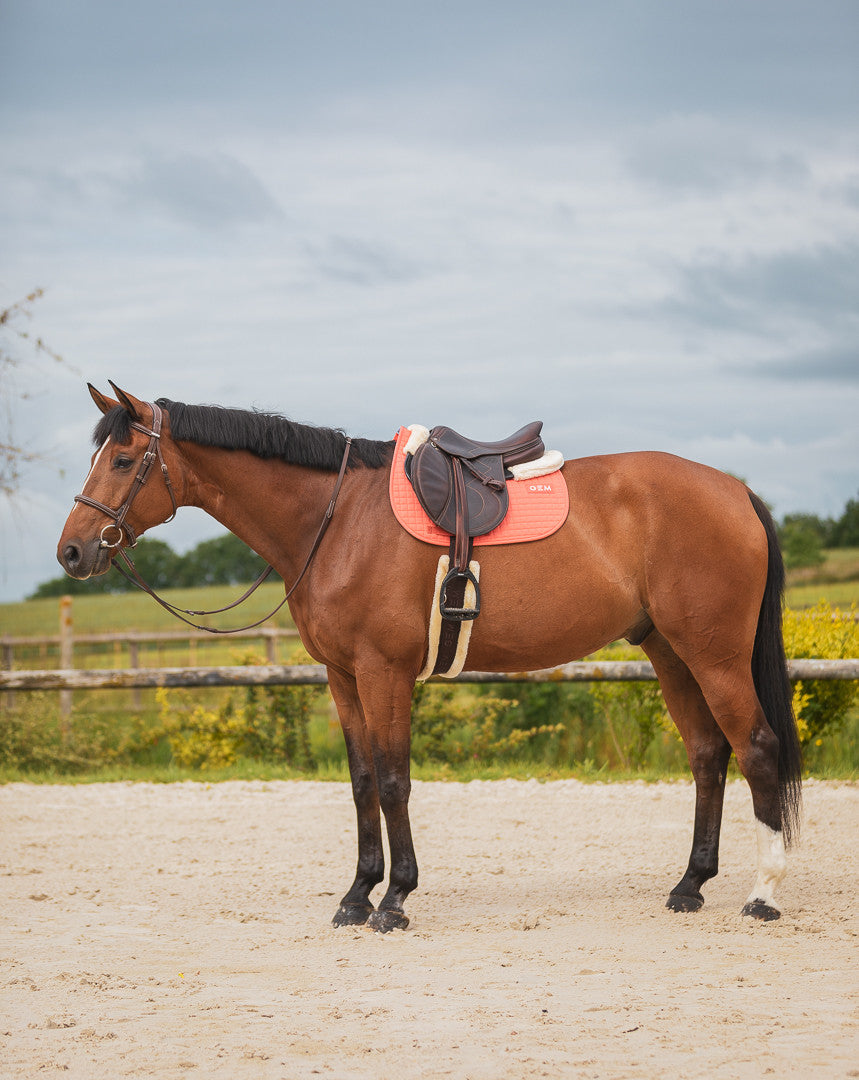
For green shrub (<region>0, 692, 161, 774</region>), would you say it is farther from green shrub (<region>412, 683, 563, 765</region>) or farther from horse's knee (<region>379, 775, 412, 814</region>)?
horse's knee (<region>379, 775, 412, 814</region>)

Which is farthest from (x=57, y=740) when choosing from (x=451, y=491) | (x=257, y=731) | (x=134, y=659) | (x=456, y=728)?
(x=451, y=491)

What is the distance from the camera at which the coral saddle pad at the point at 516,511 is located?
4.30 metres

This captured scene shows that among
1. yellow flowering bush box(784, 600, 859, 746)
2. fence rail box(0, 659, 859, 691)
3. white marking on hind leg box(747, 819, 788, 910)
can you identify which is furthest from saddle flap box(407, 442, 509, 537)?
yellow flowering bush box(784, 600, 859, 746)

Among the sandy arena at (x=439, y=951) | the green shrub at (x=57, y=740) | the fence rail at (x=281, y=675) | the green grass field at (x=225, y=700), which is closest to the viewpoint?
the sandy arena at (x=439, y=951)

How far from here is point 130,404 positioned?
425 centimetres

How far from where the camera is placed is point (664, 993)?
3303 millimetres

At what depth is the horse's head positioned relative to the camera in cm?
425

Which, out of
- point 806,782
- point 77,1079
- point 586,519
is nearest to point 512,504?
point 586,519

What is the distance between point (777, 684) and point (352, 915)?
224 centimetres

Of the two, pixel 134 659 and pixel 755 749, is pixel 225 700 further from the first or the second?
pixel 755 749

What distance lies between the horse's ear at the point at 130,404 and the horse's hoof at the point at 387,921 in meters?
2.47

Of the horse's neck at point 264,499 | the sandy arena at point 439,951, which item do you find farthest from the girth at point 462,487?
the sandy arena at point 439,951

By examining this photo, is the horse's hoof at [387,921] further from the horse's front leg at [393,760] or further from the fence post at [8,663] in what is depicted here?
the fence post at [8,663]

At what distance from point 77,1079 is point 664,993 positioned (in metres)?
1.90
